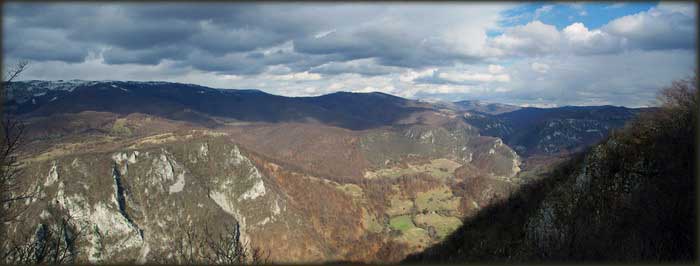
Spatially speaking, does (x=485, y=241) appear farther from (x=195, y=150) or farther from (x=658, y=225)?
(x=195, y=150)

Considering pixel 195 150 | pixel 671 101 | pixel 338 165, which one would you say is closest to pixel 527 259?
pixel 671 101

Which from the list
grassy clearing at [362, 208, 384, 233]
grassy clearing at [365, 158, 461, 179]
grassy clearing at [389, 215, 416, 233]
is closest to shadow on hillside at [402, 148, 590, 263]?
grassy clearing at [389, 215, 416, 233]

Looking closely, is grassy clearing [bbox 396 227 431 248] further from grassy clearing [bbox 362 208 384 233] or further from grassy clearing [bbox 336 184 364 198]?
grassy clearing [bbox 336 184 364 198]

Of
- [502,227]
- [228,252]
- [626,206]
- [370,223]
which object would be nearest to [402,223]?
[370,223]

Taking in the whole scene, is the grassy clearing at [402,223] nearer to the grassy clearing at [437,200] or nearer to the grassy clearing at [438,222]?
the grassy clearing at [438,222]

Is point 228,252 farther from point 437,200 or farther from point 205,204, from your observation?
point 437,200

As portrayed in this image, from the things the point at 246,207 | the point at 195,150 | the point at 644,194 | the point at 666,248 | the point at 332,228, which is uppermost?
the point at 644,194
